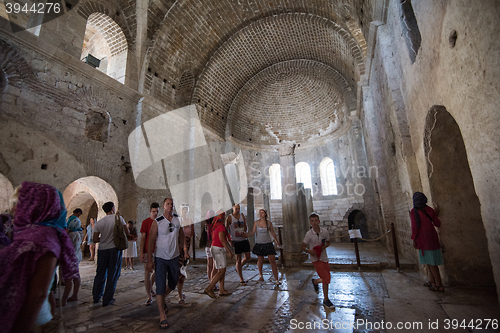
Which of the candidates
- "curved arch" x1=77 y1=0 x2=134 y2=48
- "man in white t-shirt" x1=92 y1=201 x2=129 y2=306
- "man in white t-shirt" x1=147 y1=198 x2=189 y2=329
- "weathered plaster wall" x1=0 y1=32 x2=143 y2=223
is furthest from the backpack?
"curved arch" x1=77 y1=0 x2=134 y2=48

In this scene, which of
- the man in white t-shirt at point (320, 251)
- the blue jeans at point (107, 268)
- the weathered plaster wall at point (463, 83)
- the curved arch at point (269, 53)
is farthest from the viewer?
the curved arch at point (269, 53)

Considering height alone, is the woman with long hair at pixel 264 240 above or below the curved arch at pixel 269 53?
below

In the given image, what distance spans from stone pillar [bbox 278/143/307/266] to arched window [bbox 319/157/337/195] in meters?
8.30

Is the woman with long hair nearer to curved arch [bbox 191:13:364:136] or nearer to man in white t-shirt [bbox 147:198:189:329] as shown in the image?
man in white t-shirt [bbox 147:198:189:329]

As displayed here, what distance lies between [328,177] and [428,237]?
11824 millimetres

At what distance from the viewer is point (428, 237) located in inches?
148

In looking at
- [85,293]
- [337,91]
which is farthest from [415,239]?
[337,91]

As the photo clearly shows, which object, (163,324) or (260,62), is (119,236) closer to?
(163,324)

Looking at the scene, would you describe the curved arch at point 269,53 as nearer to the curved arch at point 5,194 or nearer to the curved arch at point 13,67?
the curved arch at point 13,67

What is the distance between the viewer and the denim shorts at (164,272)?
3.10 m

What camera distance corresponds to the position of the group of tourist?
151cm

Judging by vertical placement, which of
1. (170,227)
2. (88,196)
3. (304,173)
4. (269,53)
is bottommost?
(170,227)

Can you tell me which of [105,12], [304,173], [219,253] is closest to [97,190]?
[105,12]

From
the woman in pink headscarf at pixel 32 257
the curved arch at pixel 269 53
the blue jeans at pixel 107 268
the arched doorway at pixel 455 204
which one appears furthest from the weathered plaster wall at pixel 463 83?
the curved arch at pixel 269 53
